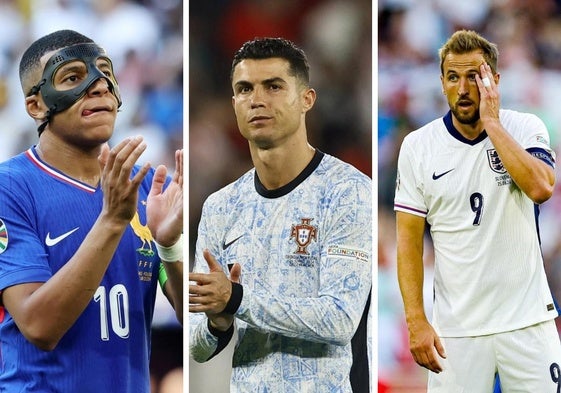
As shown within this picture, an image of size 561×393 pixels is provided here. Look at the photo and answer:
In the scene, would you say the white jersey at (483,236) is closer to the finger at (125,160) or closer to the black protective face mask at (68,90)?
the finger at (125,160)

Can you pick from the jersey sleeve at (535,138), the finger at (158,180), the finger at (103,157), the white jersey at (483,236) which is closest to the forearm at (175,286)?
the finger at (158,180)

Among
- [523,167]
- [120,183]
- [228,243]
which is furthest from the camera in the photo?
[228,243]

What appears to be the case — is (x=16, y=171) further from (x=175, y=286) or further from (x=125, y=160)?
(x=175, y=286)

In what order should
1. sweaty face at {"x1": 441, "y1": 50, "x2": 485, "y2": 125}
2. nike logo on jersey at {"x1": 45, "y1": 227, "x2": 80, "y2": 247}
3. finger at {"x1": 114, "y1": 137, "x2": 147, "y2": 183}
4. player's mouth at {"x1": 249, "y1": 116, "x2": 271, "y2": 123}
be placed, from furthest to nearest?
player's mouth at {"x1": 249, "y1": 116, "x2": 271, "y2": 123}
sweaty face at {"x1": 441, "y1": 50, "x2": 485, "y2": 125}
nike logo on jersey at {"x1": 45, "y1": 227, "x2": 80, "y2": 247}
finger at {"x1": 114, "y1": 137, "x2": 147, "y2": 183}

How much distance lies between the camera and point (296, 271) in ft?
11.1

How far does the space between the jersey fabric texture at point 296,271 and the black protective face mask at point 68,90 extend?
2.22ft

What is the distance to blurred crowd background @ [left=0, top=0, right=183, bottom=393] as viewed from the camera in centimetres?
341

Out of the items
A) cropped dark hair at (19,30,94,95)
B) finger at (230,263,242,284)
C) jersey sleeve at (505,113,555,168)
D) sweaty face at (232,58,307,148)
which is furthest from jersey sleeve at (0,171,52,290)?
jersey sleeve at (505,113,555,168)

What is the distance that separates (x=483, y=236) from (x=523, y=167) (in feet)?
1.00

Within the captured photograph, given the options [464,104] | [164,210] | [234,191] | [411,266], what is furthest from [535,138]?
[164,210]

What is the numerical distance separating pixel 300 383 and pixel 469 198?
98 centimetres

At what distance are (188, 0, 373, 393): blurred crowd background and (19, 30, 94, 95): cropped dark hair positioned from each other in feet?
1.59

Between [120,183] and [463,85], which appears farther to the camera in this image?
[463,85]

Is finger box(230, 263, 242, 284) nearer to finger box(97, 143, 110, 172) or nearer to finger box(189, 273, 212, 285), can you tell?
finger box(189, 273, 212, 285)
